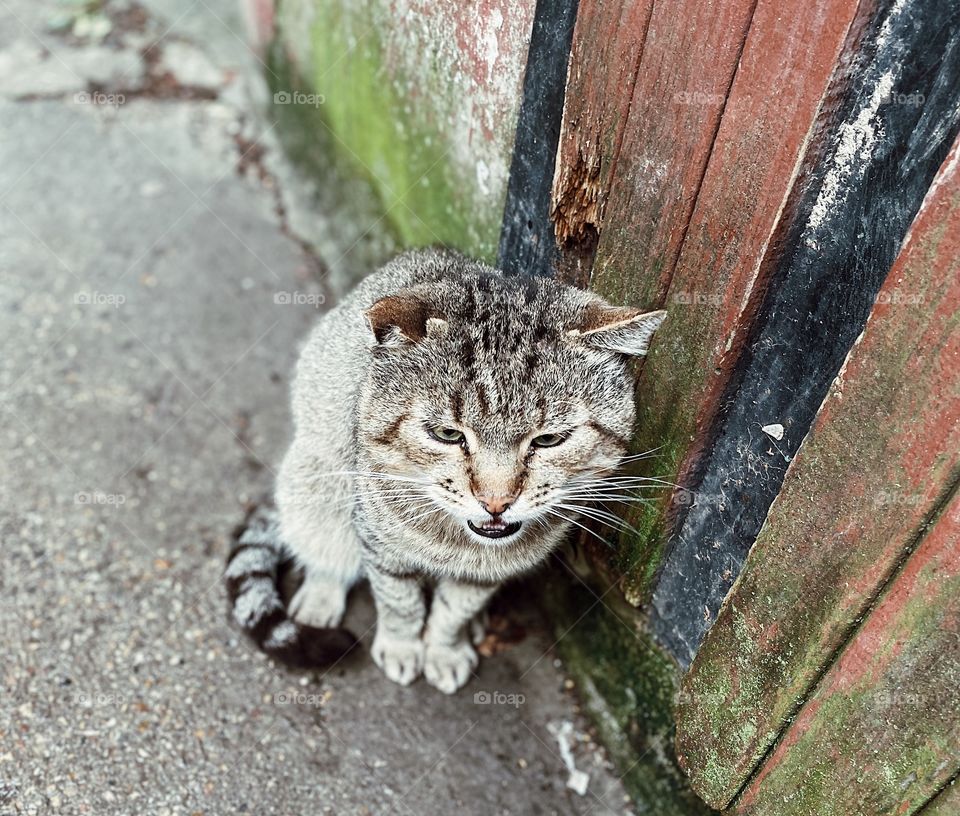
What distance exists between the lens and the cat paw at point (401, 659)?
3033 millimetres

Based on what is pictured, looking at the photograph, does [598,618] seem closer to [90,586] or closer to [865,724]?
[865,724]

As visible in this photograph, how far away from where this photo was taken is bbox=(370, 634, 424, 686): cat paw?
3.03 meters

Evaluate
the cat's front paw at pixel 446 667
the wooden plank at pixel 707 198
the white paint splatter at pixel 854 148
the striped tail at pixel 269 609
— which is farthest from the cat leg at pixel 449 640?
the white paint splatter at pixel 854 148

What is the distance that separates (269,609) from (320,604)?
0.92 feet

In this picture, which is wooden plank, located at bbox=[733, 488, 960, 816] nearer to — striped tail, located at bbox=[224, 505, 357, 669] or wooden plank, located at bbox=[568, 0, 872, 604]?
wooden plank, located at bbox=[568, 0, 872, 604]

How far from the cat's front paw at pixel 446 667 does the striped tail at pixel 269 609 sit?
301mm

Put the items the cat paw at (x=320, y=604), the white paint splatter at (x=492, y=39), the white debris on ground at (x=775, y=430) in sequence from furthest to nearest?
1. the cat paw at (x=320, y=604)
2. the white paint splatter at (x=492, y=39)
3. the white debris on ground at (x=775, y=430)

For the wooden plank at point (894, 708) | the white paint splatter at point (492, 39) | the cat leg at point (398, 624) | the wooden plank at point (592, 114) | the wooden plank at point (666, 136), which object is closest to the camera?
the wooden plank at point (894, 708)

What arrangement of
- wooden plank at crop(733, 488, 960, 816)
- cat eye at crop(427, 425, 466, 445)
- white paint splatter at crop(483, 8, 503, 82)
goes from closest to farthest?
1. wooden plank at crop(733, 488, 960, 816)
2. cat eye at crop(427, 425, 466, 445)
3. white paint splatter at crop(483, 8, 503, 82)

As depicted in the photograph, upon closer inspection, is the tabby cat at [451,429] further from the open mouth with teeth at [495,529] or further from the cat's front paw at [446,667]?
the cat's front paw at [446,667]

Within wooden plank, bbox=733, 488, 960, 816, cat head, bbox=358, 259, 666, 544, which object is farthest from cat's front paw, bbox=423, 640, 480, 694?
wooden plank, bbox=733, 488, 960, 816

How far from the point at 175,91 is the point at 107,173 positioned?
3.02 feet

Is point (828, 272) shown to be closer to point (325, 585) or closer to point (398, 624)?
point (398, 624)

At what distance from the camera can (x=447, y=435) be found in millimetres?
2238
